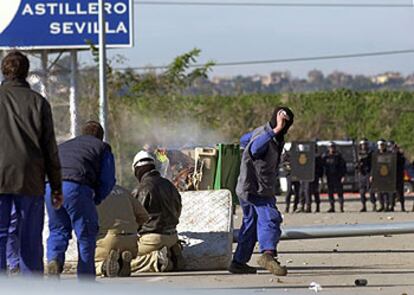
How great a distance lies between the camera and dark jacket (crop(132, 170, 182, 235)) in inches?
551

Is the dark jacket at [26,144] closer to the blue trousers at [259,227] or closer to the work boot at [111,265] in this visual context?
the work boot at [111,265]

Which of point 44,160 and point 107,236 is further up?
point 44,160

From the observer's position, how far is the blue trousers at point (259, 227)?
44.0ft

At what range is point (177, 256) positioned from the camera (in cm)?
1453

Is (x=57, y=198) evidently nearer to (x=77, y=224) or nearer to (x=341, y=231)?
(x=77, y=224)

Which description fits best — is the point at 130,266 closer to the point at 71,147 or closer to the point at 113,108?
the point at 71,147

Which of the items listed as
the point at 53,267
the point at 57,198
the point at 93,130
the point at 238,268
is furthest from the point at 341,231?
the point at 57,198

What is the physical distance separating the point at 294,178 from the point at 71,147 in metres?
22.0

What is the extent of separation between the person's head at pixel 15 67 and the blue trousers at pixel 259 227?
4117mm

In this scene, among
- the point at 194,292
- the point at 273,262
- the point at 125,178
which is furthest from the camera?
the point at 125,178

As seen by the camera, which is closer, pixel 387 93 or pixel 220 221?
pixel 220 221

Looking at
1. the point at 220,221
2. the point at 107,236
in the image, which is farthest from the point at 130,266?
the point at 220,221

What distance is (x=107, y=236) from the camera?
535 inches

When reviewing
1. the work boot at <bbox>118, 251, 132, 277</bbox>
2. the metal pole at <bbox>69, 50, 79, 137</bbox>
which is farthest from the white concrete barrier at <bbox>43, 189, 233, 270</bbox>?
the metal pole at <bbox>69, 50, 79, 137</bbox>
